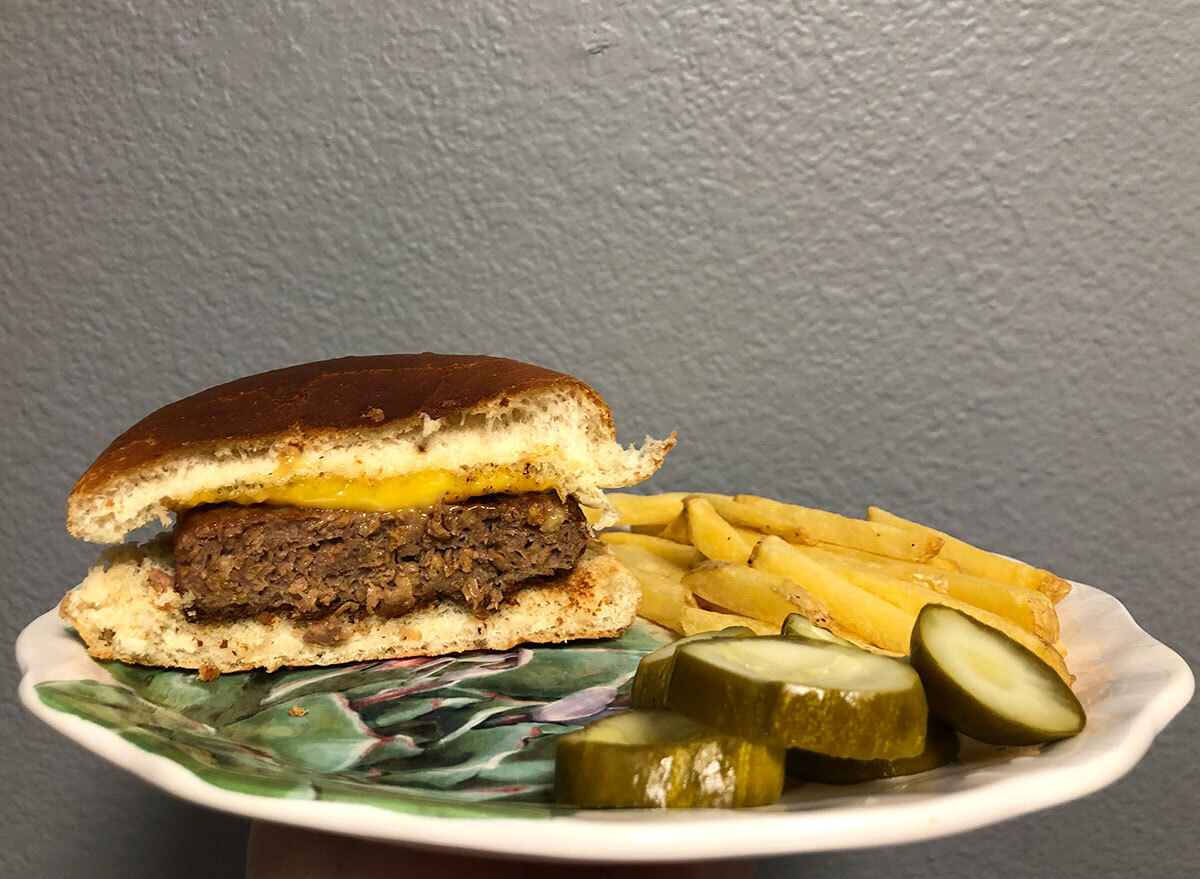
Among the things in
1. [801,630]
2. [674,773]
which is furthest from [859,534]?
[674,773]

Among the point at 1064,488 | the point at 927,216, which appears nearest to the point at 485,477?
the point at 927,216

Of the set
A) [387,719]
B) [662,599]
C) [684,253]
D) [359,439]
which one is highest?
[684,253]

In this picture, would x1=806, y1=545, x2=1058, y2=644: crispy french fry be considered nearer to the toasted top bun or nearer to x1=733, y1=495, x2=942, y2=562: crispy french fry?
x1=733, y1=495, x2=942, y2=562: crispy french fry

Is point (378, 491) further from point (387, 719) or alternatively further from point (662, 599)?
point (662, 599)

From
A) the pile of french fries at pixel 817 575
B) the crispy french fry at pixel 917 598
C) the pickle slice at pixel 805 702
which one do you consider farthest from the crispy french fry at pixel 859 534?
the pickle slice at pixel 805 702

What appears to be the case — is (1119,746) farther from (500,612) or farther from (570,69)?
(570,69)
